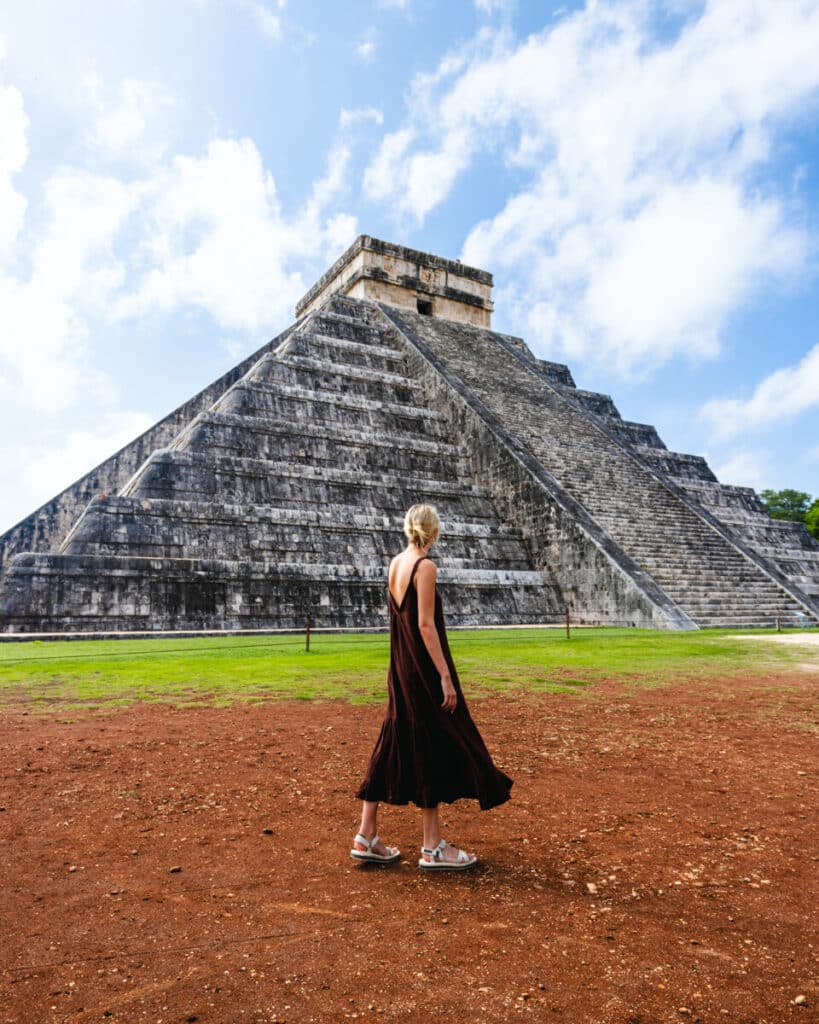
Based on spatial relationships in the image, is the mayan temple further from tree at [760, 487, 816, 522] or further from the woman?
tree at [760, 487, 816, 522]

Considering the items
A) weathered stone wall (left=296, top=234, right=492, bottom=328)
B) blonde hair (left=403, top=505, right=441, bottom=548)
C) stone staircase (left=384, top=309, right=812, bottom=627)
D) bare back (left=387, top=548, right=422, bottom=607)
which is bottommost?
bare back (left=387, top=548, right=422, bottom=607)

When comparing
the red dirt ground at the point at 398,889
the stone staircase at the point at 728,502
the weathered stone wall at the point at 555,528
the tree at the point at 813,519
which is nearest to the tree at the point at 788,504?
the tree at the point at 813,519

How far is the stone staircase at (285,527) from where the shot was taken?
41.4ft

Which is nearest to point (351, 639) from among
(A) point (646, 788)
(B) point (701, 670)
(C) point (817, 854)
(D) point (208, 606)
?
(D) point (208, 606)

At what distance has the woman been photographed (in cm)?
311

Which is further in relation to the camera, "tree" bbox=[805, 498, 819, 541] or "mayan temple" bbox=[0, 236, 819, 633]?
"tree" bbox=[805, 498, 819, 541]

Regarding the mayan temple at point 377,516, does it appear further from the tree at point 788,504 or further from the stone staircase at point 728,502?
the tree at point 788,504

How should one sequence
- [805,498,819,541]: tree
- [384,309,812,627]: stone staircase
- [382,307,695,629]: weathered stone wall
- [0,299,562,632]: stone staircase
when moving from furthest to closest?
[805,498,819,541]: tree < [384,309,812,627]: stone staircase < [382,307,695,629]: weathered stone wall < [0,299,562,632]: stone staircase

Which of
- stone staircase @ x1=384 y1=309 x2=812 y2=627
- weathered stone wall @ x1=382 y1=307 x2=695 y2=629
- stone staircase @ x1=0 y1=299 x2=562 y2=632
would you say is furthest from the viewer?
stone staircase @ x1=384 y1=309 x2=812 y2=627

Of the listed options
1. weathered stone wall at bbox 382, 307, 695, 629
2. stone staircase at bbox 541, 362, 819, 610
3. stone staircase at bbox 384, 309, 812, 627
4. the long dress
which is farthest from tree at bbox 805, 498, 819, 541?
the long dress

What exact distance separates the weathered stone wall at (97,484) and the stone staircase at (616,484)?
676cm

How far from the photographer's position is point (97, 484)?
20141 millimetres

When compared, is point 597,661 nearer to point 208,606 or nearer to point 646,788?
point 646,788

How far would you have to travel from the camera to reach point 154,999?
7.00ft
